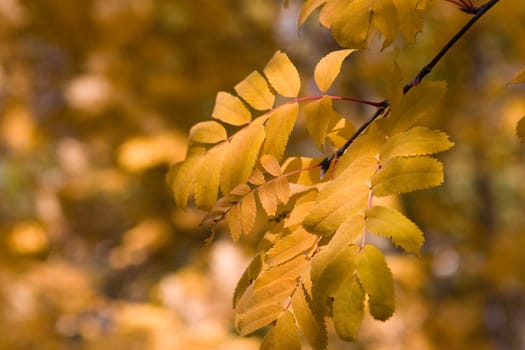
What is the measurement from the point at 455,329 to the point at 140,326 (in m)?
1.61

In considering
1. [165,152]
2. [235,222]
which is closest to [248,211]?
[235,222]

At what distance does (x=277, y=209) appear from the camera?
95 cm

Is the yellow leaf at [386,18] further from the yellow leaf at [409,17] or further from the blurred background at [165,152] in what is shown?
the blurred background at [165,152]

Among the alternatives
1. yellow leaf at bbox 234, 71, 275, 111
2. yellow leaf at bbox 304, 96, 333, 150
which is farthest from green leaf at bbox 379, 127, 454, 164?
yellow leaf at bbox 234, 71, 275, 111

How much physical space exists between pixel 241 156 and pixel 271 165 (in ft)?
0.13

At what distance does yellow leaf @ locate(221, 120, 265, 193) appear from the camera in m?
0.90

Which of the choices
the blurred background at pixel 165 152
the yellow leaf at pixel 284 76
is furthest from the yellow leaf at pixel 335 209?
the blurred background at pixel 165 152

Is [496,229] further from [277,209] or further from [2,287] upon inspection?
[277,209]

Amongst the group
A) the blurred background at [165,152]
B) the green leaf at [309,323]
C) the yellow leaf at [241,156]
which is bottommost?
the green leaf at [309,323]

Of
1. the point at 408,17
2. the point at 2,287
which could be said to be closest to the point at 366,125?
the point at 408,17

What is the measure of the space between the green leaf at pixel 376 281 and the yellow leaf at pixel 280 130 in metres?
0.25

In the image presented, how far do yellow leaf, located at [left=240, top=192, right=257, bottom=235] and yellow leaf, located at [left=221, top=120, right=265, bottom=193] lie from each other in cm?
2

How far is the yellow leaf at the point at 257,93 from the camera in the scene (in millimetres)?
976

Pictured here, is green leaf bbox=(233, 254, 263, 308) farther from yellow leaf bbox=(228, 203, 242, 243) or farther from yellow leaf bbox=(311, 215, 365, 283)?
yellow leaf bbox=(311, 215, 365, 283)
